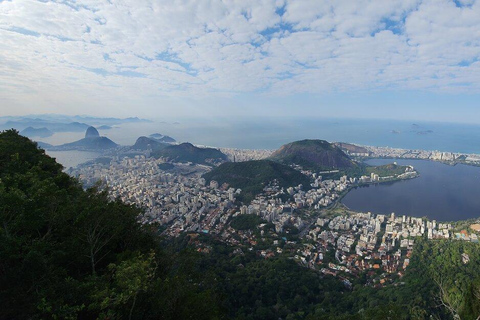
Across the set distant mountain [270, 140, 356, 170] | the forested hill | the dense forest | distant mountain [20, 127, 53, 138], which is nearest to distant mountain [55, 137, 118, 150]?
distant mountain [20, 127, 53, 138]

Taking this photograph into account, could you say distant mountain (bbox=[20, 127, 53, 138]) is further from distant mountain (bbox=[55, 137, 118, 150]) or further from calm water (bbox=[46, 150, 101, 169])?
calm water (bbox=[46, 150, 101, 169])

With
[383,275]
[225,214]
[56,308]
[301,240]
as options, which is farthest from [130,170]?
[56,308]

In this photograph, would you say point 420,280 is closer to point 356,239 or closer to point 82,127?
point 356,239

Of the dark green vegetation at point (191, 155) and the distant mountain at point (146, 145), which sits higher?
the distant mountain at point (146, 145)

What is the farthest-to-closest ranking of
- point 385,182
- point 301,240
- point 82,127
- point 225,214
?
point 82,127 → point 385,182 → point 225,214 → point 301,240

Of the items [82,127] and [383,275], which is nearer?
[383,275]

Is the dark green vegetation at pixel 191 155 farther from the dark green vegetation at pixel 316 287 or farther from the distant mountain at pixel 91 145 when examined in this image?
the dark green vegetation at pixel 316 287

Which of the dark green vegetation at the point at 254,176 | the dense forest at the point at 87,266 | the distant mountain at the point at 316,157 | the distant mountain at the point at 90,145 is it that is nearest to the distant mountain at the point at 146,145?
the distant mountain at the point at 90,145
